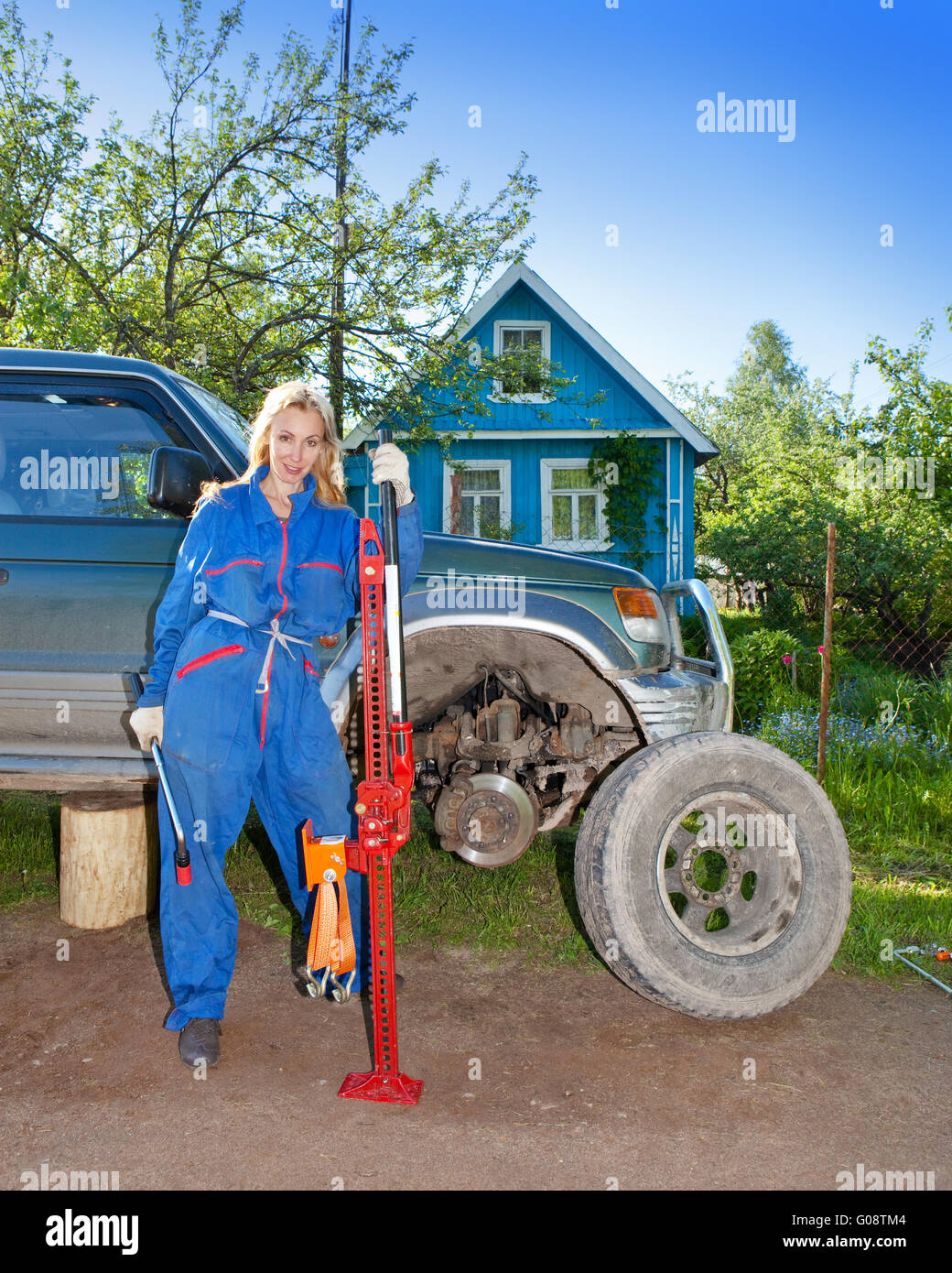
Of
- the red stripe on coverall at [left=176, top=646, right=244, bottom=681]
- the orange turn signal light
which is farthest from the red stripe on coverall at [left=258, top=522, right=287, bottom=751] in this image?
the orange turn signal light

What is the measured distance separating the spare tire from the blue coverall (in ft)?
3.18

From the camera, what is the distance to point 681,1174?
241cm

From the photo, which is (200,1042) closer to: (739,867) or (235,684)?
(235,684)

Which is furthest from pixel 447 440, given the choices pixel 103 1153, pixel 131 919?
pixel 103 1153

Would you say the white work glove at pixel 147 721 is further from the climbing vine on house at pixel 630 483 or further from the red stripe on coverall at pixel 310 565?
the climbing vine on house at pixel 630 483

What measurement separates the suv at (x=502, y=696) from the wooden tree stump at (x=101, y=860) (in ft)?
1.63

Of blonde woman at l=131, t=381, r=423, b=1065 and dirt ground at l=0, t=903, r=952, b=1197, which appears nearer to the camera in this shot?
dirt ground at l=0, t=903, r=952, b=1197

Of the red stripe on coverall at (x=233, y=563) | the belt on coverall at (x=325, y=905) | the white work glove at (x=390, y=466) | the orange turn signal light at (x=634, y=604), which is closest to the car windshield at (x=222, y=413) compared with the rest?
the red stripe on coverall at (x=233, y=563)

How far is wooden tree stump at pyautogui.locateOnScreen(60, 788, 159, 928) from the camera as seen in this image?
4184 mm

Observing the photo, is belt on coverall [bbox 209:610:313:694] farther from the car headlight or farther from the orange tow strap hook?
the car headlight

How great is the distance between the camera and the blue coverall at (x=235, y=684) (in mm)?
2961

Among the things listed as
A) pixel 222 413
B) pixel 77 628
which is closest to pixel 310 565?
pixel 77 628

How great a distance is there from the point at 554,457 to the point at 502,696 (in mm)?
11642
